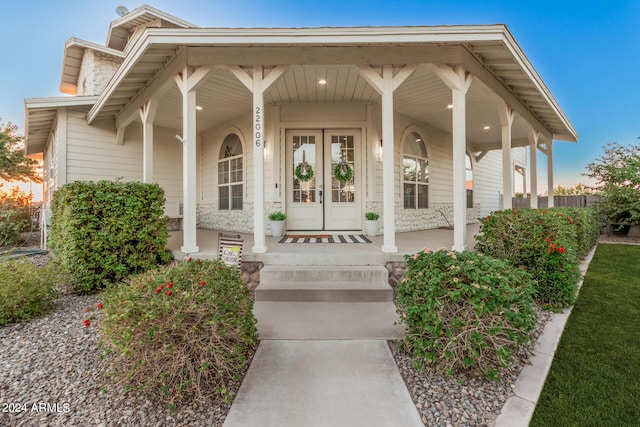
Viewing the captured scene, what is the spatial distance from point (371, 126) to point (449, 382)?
5.00 meters

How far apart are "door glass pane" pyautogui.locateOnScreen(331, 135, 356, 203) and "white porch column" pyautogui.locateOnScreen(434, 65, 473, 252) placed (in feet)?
7.82

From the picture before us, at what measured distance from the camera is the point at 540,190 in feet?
54.2

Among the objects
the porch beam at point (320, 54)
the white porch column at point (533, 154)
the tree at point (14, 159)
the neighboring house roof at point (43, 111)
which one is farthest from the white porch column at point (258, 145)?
the tree at point (14, 159)

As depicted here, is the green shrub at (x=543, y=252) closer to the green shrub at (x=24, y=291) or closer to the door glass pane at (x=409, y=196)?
the door glass pane at (x=409, y=196)

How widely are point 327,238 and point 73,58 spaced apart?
32.6 ft

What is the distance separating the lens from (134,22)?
27.0 ft

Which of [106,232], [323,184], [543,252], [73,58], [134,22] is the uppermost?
[134,22]

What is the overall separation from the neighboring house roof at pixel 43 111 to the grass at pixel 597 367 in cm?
828

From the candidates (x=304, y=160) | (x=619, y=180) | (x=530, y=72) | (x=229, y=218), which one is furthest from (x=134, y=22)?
(x=619, y=180)

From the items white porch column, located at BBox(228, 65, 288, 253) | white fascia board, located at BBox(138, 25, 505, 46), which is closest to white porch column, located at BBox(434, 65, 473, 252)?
white fascia board, located at BBox(138, 25, 505, 46)

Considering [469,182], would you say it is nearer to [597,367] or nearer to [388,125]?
[388,125]

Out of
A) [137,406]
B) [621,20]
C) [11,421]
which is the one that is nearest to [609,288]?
[137,406]

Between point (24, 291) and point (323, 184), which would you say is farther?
point (323, 184)

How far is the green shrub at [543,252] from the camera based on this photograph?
3.09 metres
